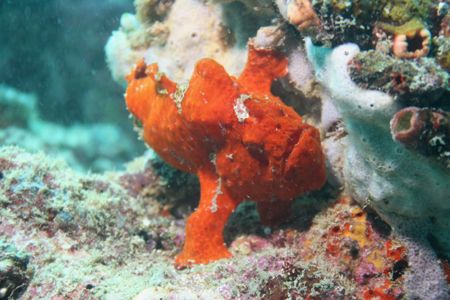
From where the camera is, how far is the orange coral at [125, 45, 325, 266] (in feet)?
11.3

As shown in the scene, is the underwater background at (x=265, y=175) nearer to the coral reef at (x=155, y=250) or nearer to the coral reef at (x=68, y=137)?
the coral reef at (x=155, y=250)

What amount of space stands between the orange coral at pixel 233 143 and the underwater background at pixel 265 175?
0.01 metres

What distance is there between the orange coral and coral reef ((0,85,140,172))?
25.3 ft

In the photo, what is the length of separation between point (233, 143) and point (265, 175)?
0.44 meters

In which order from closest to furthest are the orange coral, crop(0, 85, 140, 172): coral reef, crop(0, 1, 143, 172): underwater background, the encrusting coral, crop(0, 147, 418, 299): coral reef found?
the encrusting coral < crop(0, 147, 418, 299): coral reef < the orange coral < crop(0, 1, 143, 172): underwater background < crop(0, 85, 140, 172): coral reef

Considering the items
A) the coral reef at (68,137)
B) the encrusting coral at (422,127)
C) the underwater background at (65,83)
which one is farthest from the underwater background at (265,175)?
the coral reef at (68,137)

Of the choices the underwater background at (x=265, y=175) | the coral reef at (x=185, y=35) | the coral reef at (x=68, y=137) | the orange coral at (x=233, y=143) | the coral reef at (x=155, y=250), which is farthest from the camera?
the coral reef at (x=68, y=137)

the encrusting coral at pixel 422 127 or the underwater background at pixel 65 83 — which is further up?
the underwater background at pixel 65 83

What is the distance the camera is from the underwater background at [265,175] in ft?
8.69

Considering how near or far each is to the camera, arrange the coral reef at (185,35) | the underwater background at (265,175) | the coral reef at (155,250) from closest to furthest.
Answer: the underwater background at (265,175), the coral reef at (155,250), the coral reef at (185,35)

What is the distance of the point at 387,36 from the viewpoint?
2674 millimetres

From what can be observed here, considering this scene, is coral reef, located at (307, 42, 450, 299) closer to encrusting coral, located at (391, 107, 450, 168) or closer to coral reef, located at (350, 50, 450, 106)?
coral reef, located at (350, 50, 450, 106)

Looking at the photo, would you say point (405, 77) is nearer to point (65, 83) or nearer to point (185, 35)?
point (185, 35)

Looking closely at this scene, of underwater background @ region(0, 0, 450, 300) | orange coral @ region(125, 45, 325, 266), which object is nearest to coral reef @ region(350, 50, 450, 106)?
underwater background @ region(0, 0, 450, 300)
